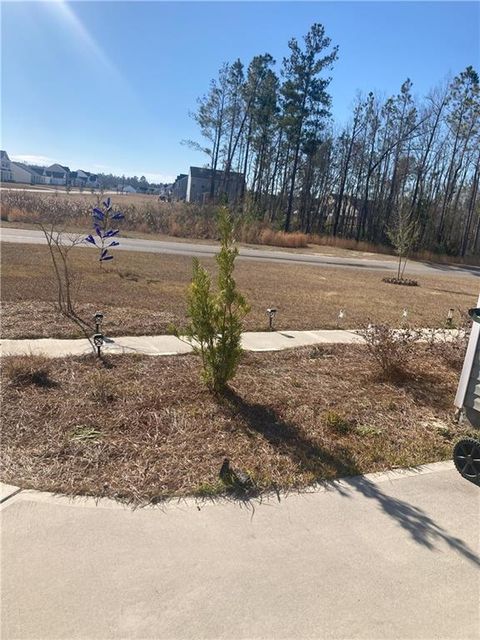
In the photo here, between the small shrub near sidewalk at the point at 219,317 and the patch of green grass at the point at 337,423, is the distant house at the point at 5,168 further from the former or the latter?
the patch of green grass at the point at 337,423

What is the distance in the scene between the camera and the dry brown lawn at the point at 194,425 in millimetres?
3211

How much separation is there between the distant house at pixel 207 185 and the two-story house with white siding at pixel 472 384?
102ft

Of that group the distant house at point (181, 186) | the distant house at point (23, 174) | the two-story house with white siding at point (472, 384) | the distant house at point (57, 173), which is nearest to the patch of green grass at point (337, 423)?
the two-story house with white siding at point (472, 384)

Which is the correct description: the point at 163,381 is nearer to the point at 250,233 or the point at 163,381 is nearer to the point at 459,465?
the point at 459,465

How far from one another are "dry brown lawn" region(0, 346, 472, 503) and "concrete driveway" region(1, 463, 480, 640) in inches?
10.8

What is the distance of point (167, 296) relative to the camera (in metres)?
9.36

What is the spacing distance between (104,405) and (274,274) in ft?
38.0

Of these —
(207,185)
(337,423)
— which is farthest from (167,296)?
(207,185)

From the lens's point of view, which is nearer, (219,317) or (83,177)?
(219,317)

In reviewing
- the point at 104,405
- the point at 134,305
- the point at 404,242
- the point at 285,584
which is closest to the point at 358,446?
the point at 285,584

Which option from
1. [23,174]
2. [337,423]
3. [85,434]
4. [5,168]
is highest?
[5,168]

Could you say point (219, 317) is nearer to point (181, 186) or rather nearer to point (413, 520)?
point (413, 520)

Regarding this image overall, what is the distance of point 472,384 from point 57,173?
132090 millimetres

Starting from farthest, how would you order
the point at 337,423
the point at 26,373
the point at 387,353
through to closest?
the point at 387,353, the point at 26,373, the point at 337,423
